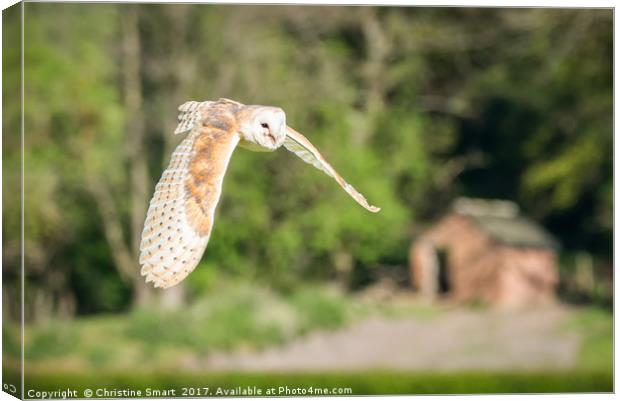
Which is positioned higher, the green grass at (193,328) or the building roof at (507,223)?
the building roof at (507,223)

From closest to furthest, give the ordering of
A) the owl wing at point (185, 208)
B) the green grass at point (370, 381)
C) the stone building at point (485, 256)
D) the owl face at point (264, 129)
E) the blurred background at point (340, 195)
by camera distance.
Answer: the owl wing at point (185, 208) → the owl face at point (264, 129) → the green grass at point (370, 381) → the blurred background at point (340, 195) → the stone building at point (485, 256)

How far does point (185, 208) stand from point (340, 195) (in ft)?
24.9

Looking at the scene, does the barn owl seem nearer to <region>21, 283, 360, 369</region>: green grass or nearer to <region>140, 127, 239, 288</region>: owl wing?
<region>140, 127, 239, 288</region>: owl wing

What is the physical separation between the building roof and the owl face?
25.0 feet

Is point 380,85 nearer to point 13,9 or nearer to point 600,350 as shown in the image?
point 600,350

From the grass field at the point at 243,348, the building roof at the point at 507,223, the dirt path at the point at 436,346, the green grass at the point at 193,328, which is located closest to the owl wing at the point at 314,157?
the grass field at the point at 243,348

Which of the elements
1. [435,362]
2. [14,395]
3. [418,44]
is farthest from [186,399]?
[418,44]

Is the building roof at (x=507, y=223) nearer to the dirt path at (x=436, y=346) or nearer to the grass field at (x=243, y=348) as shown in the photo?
the dirt path at (x=436, y=346)

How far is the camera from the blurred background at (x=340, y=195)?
1093 centimetres

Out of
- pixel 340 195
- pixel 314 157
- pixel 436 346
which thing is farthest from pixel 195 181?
pixel 340 195

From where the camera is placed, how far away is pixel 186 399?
8.68 metres

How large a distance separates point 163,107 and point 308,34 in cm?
148

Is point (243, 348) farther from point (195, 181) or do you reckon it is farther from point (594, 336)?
point (195, 181)

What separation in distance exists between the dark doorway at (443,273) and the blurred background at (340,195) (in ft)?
0.07
